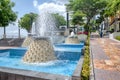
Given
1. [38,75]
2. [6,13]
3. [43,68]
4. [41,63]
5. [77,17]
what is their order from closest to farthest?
1. [38,75]
2. [43,68]
3. [41,63]
4. [6,13]
5. [77,17]

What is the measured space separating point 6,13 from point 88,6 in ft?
54.0

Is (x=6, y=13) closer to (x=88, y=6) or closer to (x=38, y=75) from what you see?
(x=88, y=6)

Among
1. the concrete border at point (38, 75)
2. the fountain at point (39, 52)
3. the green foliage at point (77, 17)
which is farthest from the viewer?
the green foliage at point (77, 17)

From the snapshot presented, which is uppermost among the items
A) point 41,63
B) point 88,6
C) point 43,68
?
point 88,6

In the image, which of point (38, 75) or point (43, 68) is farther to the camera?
point (43, 68)

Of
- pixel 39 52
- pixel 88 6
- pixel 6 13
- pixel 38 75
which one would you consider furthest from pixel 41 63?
pixel 88 6

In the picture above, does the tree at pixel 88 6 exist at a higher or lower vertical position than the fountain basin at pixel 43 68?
higher

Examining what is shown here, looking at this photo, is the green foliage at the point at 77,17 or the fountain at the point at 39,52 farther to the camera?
the green foliage at the point at 77,17

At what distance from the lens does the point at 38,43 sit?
990 cm

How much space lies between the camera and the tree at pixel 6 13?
2548 cm

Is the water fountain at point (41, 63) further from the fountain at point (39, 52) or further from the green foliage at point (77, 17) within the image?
the green foliage at point (77, 17)

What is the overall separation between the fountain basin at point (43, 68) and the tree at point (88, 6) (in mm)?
22115

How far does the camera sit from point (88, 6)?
3447 cm

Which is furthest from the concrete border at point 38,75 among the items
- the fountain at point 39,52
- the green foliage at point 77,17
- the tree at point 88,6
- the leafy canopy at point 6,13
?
the tree at point 88,6
